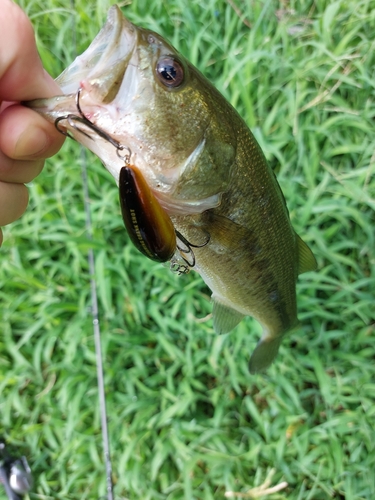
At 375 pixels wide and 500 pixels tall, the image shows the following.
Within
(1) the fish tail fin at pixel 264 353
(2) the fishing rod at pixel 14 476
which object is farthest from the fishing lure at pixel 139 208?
(2) the fishing rod at pixel 14 476

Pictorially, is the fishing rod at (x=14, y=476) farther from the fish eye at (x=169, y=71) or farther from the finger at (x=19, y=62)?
the fish eye at (x=169, y=71)

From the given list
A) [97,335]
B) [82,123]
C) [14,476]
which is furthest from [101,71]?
[14,476]

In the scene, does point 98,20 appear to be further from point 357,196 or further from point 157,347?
point 157,347

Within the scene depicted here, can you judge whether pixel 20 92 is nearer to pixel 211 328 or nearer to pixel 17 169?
pixel 17 169

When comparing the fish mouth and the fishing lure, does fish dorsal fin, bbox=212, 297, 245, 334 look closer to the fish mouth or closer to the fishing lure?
the fishing lure

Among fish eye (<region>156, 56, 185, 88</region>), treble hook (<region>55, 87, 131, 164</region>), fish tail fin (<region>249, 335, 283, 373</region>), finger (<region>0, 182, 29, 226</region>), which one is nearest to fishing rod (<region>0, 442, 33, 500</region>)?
fish tail fin (<region>249, 335, 283, 373</region>)

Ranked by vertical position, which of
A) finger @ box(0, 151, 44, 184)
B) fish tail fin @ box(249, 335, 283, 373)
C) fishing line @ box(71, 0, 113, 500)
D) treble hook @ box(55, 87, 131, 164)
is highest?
treble hook @ box(55, 87, 131, 164)

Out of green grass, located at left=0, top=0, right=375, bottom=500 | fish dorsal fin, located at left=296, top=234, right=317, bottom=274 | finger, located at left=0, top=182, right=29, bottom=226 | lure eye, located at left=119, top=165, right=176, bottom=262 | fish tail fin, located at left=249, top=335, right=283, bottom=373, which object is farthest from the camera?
green grass, located at left=0, top=0, right=375, bottom=500
